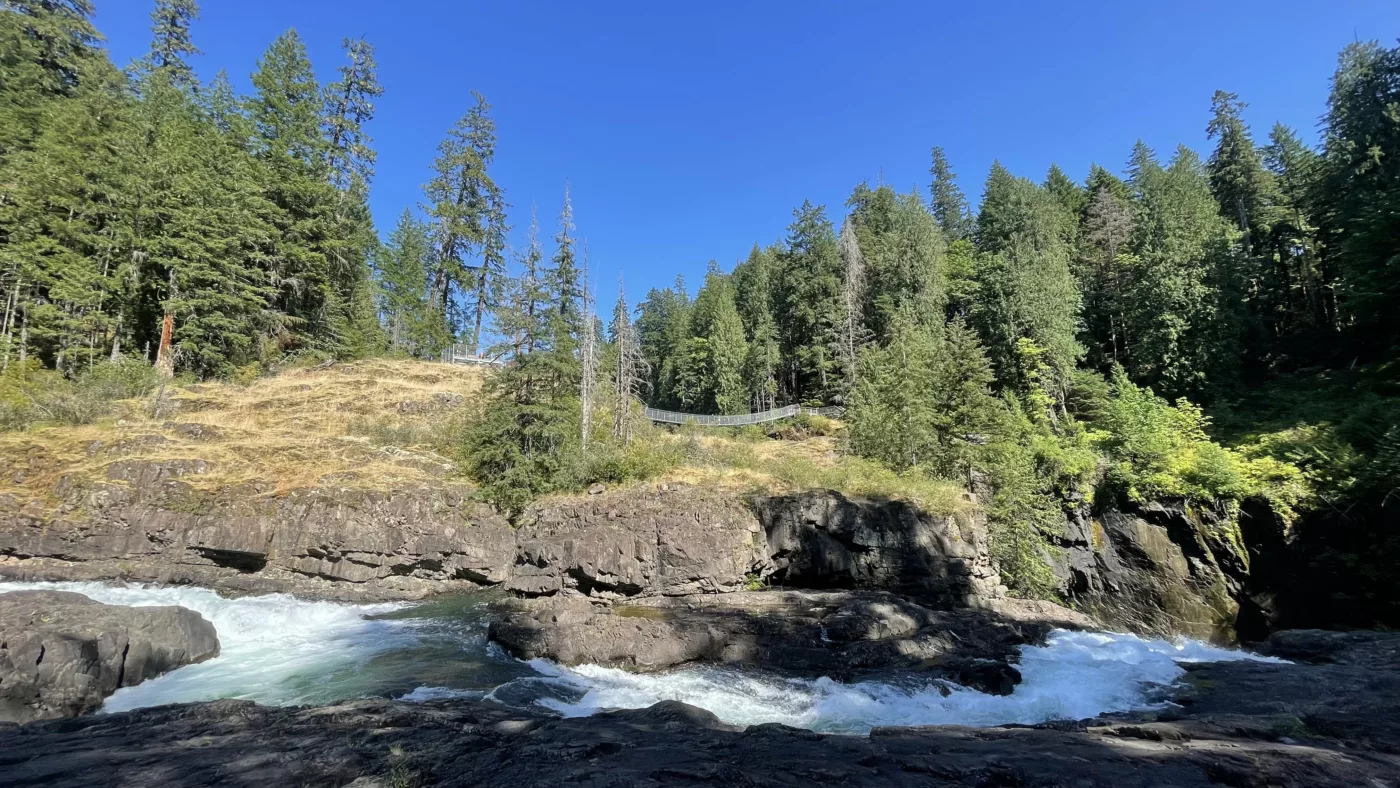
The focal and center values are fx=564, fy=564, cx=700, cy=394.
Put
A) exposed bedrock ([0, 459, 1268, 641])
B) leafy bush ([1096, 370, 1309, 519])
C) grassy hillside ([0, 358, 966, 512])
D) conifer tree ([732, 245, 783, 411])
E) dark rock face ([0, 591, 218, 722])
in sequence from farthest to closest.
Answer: conifer tree ([732, 245, 783, 411]) < leafy bush ([1096, 370, 1309, 519]) < grassy hillside ([0, 358, 966, 512]) < exposed bedrock ([0, 459, 1268, 641]) < dark rock face ([0, 591, 218, 722])

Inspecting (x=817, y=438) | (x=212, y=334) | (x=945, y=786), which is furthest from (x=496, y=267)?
(x=945, y=786)

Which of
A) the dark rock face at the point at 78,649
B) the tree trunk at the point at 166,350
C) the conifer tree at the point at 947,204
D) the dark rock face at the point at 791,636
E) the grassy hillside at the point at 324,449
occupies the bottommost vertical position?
the dark rock face at the point at 791,636

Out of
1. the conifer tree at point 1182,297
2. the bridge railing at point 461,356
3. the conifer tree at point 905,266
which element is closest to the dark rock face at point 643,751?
the conifer tree at point 1182,297

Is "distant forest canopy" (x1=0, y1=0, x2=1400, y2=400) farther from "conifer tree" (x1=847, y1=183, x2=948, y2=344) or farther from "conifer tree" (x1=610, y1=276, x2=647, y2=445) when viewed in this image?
"conifer tree" (x1=610, y1=276, x2=647, y2=445)

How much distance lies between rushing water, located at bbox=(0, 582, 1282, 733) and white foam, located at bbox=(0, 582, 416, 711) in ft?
0.10

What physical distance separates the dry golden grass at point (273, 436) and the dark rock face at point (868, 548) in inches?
502

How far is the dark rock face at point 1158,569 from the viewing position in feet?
59.9

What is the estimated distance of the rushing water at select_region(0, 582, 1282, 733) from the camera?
8984 millimetres

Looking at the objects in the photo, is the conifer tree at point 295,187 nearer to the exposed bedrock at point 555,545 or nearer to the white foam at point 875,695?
the exposed bedrock at point 555,545

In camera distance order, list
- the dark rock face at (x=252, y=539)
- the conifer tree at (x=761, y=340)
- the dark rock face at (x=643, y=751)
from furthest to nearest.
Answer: the conifer tree at (x=761, y=340) → the dark rock face at (x=252, y=539) → the dark rock face at (x=643, y=751)

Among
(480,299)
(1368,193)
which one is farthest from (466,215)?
(1368,193)

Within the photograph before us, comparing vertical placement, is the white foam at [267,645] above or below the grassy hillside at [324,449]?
below

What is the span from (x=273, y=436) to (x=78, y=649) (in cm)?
1540

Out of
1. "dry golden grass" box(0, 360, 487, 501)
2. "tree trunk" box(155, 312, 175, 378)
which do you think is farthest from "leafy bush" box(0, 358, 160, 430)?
"dry golden grass" box(0, 360, 487, 501)
